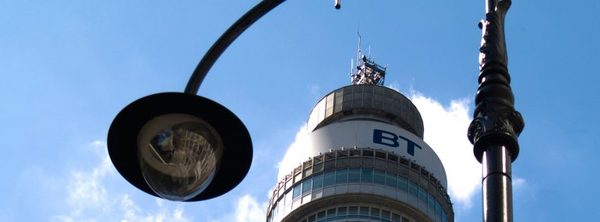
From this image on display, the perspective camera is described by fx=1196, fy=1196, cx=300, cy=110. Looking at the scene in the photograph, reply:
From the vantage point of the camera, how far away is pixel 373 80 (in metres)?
85.6

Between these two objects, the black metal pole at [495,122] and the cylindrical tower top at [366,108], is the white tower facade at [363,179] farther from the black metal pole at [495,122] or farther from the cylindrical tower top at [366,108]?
the black metal pole at [495,122]

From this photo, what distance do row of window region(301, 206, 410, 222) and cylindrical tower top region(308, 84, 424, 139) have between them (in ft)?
24.1

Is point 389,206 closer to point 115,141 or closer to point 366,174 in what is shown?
point 366,174

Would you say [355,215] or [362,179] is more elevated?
[362,179]

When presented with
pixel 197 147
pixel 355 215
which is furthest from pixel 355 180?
pixel 197 147

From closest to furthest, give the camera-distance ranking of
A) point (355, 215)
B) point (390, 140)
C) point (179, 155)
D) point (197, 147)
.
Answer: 1. point (179, 155)
2. point (197, 147)
3. point (355, 215)
4. point (390, 140)

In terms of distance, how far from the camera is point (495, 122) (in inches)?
406

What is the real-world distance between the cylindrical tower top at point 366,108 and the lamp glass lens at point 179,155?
222 ft

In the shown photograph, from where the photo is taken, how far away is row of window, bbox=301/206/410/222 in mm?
71812

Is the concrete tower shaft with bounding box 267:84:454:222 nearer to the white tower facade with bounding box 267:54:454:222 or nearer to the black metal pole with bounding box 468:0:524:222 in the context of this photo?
the white tower facade with bounding box 267:54:454:222

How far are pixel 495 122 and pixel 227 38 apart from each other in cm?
249

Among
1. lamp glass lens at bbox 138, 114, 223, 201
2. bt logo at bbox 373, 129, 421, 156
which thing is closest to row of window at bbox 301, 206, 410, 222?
bt logo at bbox 373, 129, 421, 156

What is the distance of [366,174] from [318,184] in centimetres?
296

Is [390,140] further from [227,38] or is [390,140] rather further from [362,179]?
[227,38]
